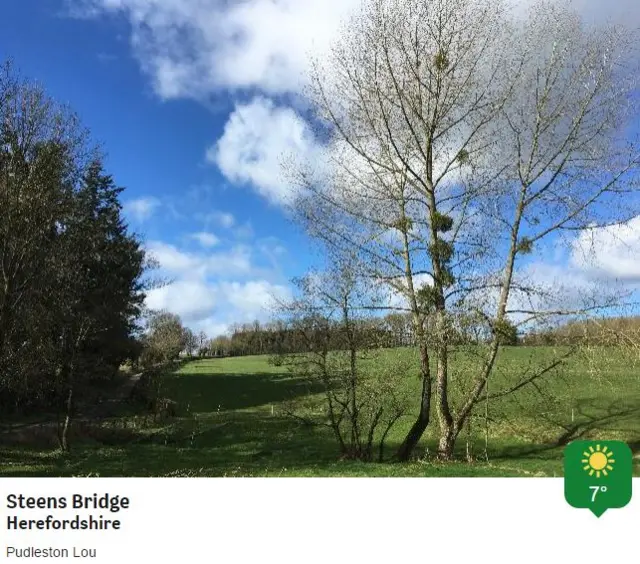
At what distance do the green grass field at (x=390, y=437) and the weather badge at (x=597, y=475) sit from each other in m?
5.01

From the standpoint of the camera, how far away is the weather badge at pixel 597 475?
630cm

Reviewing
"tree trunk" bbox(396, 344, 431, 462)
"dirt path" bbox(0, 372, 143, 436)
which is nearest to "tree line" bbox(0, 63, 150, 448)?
"dirt path" bbox(0, 372, 143, 436)

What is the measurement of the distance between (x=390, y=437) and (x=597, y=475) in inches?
642

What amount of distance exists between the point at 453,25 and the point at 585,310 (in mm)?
7876

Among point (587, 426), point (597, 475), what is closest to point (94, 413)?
point (587, 426)

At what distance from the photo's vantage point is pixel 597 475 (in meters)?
6.60

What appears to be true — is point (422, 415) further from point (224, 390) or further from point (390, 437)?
point (224, 390)

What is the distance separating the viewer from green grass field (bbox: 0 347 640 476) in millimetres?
14008

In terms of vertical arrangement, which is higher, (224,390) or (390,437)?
(224,390)

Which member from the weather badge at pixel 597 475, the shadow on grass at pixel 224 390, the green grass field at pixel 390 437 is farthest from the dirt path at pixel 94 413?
the weather badge at pixel 597 475

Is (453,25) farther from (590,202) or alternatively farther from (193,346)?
(193,346)
